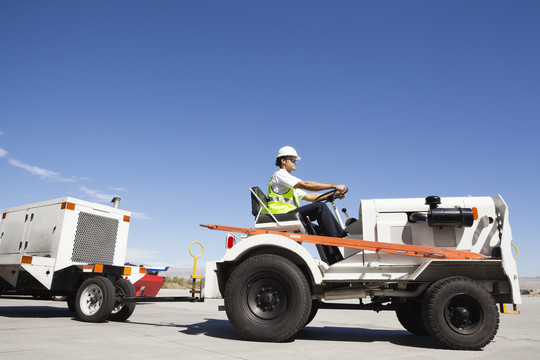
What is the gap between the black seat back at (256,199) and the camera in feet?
17.3

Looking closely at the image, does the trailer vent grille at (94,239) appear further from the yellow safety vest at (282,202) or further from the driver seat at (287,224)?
the yellow safety vest at (282,202)

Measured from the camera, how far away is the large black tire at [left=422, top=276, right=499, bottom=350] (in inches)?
161

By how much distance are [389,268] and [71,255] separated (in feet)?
20.6

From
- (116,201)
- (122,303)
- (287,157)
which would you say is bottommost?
(122,303)

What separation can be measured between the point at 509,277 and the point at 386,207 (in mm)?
1571

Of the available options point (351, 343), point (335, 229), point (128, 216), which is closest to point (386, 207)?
point (335, 229)

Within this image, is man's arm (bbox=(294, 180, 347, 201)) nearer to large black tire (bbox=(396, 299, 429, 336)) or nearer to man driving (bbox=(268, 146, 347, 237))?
man driving (bbox=(268, 146, 347, 237))

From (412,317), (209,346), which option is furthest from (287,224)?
(412,317)

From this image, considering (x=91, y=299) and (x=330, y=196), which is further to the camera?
(x=91, y=299)

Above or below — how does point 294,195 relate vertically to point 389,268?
above

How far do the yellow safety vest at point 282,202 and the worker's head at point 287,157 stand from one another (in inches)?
17.1

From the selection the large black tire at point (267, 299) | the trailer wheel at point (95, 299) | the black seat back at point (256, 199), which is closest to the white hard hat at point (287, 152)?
the black seat back at point (256, 199)

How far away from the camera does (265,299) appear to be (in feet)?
15.1

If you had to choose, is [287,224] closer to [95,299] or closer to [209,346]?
[209,346]
